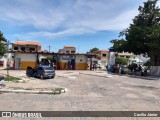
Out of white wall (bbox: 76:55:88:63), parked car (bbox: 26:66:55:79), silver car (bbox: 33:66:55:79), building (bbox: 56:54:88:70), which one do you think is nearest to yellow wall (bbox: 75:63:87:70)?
building (bbox: 56:54:88:70)

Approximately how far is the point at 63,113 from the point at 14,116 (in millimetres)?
1886

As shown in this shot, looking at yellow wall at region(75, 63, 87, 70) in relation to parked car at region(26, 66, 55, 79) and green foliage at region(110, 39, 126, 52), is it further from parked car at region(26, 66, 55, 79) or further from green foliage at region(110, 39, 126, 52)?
parked car at region(26, 66, 55, 79)

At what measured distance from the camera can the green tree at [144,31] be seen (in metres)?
42.3

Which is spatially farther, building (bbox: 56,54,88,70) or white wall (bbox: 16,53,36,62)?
building (bbox: 56,54,88,70)

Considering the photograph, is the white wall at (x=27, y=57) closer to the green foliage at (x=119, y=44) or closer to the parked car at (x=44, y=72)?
the green foliage at (x=119, y=44)

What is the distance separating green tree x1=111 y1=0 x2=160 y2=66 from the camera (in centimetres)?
4229

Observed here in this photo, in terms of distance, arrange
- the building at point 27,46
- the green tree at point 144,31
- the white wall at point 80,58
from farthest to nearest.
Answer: the building at point 27,46 → the white wall at point 80,58 → the green tree at point 144,31

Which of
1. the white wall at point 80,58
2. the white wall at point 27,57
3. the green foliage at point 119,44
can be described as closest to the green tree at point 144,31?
the green foliage at point 119,44

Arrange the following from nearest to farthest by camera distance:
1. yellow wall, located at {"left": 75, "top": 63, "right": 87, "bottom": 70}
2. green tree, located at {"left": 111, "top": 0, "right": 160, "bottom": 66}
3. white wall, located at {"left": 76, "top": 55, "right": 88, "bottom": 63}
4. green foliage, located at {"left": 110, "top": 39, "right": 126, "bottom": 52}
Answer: green tree, located at {"left": 111, "top": 0, "right": 160, "bottom": 66}, green foliage, located at {"left": 110, "top": 39, "right": 126, "bottom": 52}, white wall, located at {"left": 76, "top": 55, "right": 88, "bottom": 63}, yellow wall, located at {"left": 75, "top": 63, "right": 87, "bottom": 70}

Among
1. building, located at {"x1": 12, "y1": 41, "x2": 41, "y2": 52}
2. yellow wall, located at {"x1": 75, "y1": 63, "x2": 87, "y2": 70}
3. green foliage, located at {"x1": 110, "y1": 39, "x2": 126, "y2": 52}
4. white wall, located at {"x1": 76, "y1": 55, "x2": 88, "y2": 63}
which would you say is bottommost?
yellow wall, located at {"x1": 75, "y1": 63, "x2": 87, "y2": 70}

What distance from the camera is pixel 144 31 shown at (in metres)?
42.6

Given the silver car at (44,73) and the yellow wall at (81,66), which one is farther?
the yellow wall at (81,66)

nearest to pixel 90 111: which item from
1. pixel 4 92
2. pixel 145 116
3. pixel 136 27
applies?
pixel 145 116

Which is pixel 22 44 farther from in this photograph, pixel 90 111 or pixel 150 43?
pixel 90 111
